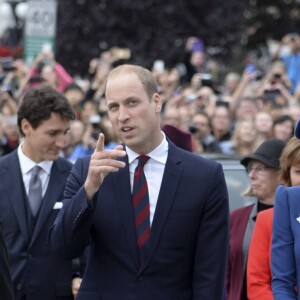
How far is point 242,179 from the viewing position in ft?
29.8

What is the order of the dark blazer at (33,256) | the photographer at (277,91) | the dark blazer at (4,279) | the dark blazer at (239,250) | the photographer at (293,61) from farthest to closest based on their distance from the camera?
the photographer at (293,61)
the photographer at (277,91)
the dark blazer at (33,256)
the dark blazer at (239,250)
the dark blazer at (4,279)

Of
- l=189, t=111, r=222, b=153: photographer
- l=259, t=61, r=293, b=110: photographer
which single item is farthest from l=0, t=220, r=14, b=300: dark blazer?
l=259, t=61, r=293, b=110: photographer

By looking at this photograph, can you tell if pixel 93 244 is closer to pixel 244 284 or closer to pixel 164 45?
pixel 244 284

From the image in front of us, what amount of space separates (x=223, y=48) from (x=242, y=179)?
66.6ft

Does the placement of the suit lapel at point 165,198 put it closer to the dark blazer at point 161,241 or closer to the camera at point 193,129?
the dark blazer at point 161,241

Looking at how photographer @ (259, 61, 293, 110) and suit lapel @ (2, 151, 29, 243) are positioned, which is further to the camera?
photographer @ (259, 61, 293, 110)

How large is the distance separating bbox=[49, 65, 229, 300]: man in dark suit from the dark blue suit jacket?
0.34 meters

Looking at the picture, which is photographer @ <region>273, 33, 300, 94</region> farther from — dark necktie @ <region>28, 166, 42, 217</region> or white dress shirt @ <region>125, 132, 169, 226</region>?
white dress shirt @ <region>125, 132, 169, 226</region>

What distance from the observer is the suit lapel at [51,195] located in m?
7.47

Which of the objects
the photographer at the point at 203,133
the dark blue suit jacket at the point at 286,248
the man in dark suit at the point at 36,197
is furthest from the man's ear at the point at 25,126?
the photographer at the point at 203,133

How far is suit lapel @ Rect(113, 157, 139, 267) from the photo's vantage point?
5.86 metres

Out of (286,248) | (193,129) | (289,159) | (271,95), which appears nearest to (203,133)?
(193,129)

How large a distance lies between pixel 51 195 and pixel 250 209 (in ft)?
4.39

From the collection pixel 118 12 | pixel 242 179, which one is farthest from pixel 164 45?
pixel 242 179
